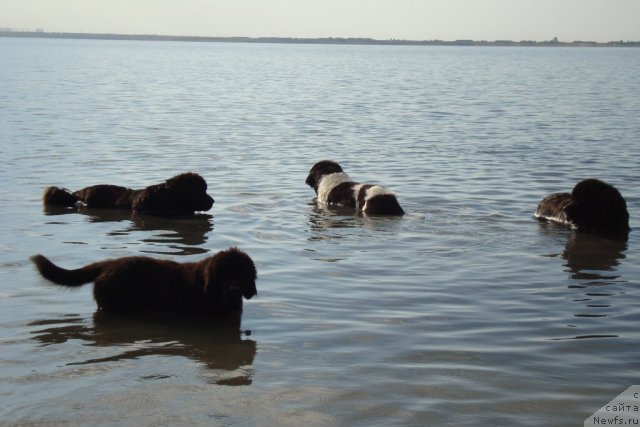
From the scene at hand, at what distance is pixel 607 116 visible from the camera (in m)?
36.6

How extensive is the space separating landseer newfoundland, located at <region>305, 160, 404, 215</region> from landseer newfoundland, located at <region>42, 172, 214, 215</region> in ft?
7.60

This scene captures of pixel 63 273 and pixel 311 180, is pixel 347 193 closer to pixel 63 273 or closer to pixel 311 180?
pixel 311 180

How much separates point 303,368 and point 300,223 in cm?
711

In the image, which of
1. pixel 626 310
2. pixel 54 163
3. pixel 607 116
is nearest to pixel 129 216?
pixel 54 163

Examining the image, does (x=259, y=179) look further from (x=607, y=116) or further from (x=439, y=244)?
(x=607, y=116)

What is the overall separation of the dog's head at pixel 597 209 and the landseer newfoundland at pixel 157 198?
5.80 m

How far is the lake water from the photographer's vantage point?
741 centimetres

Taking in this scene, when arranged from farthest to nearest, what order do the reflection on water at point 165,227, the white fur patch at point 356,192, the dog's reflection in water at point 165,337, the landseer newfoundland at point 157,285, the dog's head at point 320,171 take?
the dog's head at point 320,171
the white fur patch at point 356,192
the reflection on water at point 165,227
the landseer newfoundland at point 157,285
the dog's reflection in water at point 165,337

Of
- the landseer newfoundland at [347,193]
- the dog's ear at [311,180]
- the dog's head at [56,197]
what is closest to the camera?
the landseer newfoundland at [347,193]

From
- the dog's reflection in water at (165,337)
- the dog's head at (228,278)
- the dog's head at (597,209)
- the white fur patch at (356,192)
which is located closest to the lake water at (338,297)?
the dog's reflection in water at (165,337)

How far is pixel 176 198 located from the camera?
15.8 m

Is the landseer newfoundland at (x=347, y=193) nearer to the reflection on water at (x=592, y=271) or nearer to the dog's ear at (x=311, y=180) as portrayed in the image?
the dog's ear at (x=311, y=180)

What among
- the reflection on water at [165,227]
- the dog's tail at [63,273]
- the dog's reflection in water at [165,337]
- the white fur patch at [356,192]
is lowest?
the dog's reflection in water at [165,337]

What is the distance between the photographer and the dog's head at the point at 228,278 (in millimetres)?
9297
